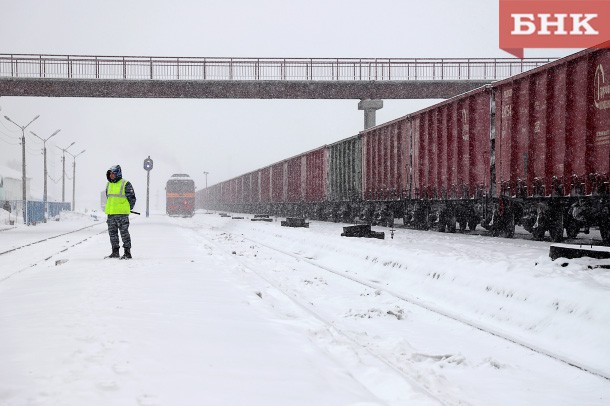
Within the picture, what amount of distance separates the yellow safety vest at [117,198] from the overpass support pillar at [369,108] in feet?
67.5

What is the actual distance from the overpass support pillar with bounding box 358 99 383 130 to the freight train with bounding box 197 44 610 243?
20.1 feet

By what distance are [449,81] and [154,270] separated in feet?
76.3

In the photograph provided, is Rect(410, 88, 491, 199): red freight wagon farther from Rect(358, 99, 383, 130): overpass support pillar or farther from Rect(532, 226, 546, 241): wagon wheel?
Rect(358, 99, 383, 130): overpass support pillar

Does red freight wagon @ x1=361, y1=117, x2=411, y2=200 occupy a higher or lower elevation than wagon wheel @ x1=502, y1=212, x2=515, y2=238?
higher

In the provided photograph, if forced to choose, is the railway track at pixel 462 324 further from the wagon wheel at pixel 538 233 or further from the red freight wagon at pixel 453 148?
the red freight wagon at pixel 453 148

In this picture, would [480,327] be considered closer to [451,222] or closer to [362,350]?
[362,350]

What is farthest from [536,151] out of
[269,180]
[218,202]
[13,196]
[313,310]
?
[13,196]

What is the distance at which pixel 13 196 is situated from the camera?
9362cm

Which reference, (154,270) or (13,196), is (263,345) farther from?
(13,196)

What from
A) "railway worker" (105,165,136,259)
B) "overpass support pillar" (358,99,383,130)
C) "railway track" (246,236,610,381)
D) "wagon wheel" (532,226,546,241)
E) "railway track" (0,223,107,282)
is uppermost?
"overpass support pillar" (358,99,383,130)

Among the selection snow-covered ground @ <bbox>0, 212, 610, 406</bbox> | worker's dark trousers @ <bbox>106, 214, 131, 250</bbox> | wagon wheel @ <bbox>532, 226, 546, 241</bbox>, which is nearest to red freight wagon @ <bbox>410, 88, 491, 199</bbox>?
wagon wheel @ <bbox>532, 226, 546, 241</bbox>

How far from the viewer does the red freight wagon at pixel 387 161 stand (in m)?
19.2

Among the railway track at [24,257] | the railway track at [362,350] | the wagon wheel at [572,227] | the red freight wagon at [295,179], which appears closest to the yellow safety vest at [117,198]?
the railway track at [24,257]

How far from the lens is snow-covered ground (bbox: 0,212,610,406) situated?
3.40m
